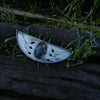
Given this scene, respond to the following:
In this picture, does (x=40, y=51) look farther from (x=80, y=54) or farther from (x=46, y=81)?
(x=80, y=54)

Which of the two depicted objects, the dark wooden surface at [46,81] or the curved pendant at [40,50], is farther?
the curved pendant at [40,50]

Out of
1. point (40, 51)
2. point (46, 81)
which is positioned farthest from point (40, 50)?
point (46, 81)

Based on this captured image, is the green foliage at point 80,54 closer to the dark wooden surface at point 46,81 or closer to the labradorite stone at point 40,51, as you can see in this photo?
the dark wooden surface at point 46,81

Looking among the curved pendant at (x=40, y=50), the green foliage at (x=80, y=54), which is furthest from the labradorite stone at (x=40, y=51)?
the green foliage at (x=80, y=54)

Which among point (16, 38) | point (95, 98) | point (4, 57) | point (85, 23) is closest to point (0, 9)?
point (16, 38)

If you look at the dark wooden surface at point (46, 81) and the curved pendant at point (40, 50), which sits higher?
the curved pendant at point (40, 50)

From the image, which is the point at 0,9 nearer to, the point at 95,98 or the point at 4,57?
the point at 4,57

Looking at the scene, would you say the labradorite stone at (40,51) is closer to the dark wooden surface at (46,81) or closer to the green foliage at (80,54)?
the dark wooden surface at (46,81)
